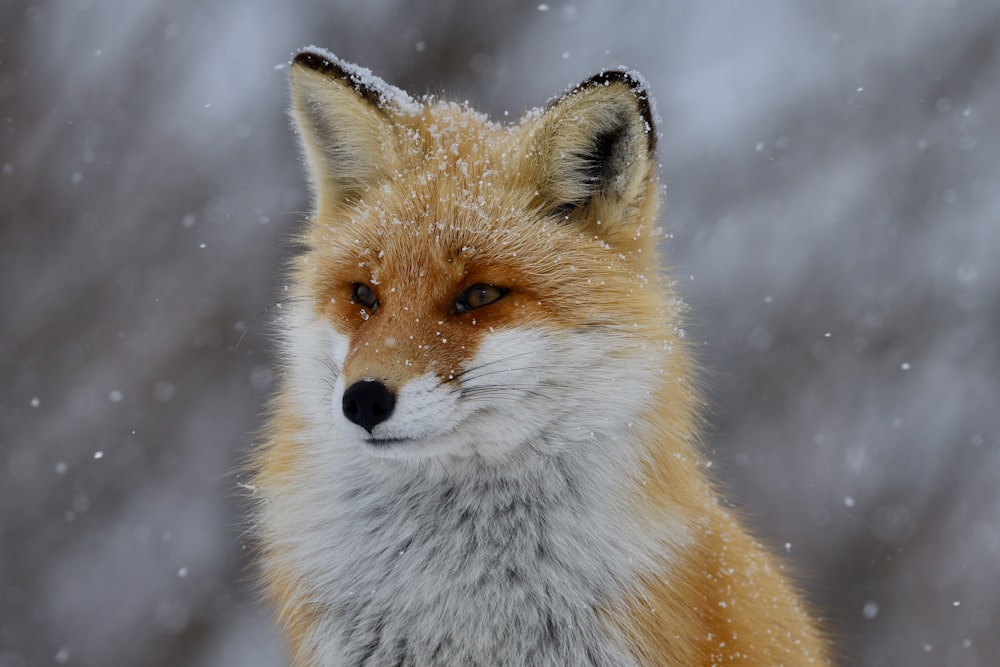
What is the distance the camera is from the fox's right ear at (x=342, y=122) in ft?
9.14

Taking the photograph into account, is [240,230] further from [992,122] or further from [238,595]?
[992,122]

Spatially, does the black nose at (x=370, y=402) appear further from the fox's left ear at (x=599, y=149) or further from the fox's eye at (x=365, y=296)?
the fox's left ear at (x=599, y=149)

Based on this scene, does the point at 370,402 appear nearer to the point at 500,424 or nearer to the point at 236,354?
the point at 500,424

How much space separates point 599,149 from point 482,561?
1281 mm

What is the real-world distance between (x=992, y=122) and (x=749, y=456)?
333cm

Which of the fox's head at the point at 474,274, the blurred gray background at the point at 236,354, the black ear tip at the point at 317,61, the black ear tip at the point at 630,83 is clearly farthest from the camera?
the blurred gray background at the point at 236,354

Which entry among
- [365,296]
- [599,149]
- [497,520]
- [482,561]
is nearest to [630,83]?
[599,149]

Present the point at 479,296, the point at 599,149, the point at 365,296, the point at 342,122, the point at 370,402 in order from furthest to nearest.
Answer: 1. the point at 342,122
2. the point at 599,149
3. the point at 365,296
4. the point at 479,296
5. the point at 370,402

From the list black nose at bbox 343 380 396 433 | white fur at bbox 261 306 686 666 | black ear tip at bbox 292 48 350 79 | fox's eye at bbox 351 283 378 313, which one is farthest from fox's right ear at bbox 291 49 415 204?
black nose at bbox 343 380 396 433

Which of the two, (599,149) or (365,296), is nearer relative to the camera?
(365,296)

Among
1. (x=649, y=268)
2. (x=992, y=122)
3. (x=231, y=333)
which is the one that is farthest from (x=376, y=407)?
(x=992, y=122)

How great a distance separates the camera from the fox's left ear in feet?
8.21

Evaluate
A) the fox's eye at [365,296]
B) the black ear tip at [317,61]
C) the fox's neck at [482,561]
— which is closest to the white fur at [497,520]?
the fox's neck at [482,561]

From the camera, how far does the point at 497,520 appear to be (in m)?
2.47
